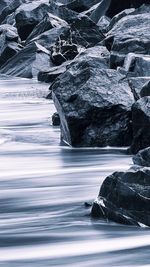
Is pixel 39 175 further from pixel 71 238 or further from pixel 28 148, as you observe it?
pixel 71 238

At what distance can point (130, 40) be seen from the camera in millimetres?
13688

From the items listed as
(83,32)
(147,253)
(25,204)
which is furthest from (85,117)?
(83,32)

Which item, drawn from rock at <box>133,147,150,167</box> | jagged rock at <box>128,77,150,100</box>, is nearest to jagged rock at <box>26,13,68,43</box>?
jagged rock at <box>128,77,150,100</box>

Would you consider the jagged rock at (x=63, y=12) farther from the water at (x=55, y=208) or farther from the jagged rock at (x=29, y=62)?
the water at (x=55, y=208)

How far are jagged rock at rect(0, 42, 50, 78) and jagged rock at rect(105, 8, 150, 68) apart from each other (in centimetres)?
309

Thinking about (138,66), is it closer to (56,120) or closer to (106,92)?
(56,120)

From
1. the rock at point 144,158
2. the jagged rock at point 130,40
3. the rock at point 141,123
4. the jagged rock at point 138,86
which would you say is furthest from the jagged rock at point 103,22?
the rock at point 144,158

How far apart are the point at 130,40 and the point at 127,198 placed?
9060 millimetres

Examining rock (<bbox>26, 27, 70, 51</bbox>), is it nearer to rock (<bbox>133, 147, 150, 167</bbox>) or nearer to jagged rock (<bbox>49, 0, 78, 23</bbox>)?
jagged rock (<bbox>49, 0, 78, 23</bbox>)

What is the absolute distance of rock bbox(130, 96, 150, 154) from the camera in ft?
24.8

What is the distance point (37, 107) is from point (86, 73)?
12.3ft

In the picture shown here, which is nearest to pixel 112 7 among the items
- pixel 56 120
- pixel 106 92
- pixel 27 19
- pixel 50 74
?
pixel 27 19

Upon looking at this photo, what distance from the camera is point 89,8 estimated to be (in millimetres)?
25922

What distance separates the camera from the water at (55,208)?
4.34m
